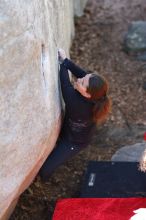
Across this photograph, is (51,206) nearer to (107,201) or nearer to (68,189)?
(68,189)

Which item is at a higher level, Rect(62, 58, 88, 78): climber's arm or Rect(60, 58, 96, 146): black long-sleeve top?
Rect(62, 58, 88, 78): climber's arm

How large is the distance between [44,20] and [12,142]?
0.77m

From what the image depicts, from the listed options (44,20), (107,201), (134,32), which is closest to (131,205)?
(107,201)

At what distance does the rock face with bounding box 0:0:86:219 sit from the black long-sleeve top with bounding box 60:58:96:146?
15cm

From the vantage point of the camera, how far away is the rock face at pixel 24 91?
253 cm

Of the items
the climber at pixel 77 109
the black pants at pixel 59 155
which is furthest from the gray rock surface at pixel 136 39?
the black pants at pixel 59 155

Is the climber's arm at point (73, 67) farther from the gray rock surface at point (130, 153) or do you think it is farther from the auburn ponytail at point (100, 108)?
the gray rock surface at point (130, 153)

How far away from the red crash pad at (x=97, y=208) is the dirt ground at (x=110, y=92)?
0.34 meters

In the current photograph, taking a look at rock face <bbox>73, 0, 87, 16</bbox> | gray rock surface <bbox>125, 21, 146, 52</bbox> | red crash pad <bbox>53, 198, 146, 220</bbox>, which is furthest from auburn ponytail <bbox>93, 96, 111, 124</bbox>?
rock face <bbox>73, 0, 87, 16</bbox>

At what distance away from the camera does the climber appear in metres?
3.21

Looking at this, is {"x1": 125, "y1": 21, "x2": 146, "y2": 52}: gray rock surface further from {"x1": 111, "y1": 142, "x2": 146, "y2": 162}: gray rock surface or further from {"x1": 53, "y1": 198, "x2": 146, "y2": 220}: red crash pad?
{"x1": 53, "y1": 198, "x2": 146, "y2": 220}: red crash pad

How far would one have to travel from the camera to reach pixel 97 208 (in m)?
3.20

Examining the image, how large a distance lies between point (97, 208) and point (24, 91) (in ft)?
3.24

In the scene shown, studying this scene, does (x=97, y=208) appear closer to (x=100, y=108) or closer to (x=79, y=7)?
(x=100, y=108)
